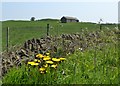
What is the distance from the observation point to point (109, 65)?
6934mm

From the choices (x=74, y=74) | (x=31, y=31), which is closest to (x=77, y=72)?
(x=74, y=74)

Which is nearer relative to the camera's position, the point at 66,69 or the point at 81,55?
the point at 66,69

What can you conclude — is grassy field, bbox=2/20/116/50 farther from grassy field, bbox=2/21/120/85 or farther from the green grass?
the green grass

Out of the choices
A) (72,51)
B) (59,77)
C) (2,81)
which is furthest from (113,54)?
(2,81)

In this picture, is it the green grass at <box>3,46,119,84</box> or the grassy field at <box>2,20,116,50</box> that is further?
the grassy field at <box>2,20,116,50</box>

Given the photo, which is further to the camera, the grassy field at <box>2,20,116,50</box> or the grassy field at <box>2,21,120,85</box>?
the grassy field at <box>2,20,116,50</box>

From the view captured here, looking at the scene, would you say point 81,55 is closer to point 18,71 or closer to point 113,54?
point 113,54

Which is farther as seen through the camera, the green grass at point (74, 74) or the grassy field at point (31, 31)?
the grassy field at point (31, 31)

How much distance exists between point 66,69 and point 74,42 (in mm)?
2741

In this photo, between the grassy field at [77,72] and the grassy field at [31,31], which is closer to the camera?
the grassy field at [77,72]

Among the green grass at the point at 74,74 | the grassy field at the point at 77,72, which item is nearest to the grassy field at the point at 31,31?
the grassy field at the point at 77,72

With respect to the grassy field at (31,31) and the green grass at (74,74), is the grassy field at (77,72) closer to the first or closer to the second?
the green grass at (74,74)

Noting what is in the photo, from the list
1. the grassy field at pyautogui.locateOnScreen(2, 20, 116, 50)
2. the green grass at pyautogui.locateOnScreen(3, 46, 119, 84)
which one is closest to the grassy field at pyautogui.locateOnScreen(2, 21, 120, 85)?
the green grass at pyautogui.locateOnScreen(3, 46, 119, 84)

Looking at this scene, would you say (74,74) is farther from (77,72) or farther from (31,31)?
(31,31)
